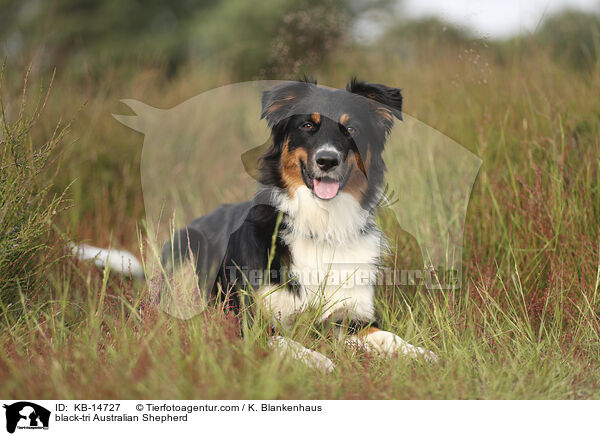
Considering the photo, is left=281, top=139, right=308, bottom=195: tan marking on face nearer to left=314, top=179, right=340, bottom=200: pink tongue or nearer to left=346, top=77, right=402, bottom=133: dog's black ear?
left=314, top=179, right=340, bottom=200: pink tongue

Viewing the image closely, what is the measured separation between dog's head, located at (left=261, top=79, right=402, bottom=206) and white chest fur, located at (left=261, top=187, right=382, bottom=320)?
102 millimetres

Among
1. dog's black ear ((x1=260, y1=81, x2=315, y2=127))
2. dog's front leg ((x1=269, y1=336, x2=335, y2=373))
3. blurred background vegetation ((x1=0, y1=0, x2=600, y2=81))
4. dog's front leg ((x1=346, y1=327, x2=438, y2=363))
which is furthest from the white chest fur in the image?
blurred background vegetation ((x1=0, y1=0, x2=600, y2=81))

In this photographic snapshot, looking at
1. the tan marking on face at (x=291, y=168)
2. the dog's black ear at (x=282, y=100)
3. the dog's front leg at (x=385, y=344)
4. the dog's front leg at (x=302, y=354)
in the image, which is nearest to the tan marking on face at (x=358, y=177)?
the tan marking on face at (x=291, y=168)

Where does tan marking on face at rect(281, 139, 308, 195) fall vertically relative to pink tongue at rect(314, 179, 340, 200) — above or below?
above

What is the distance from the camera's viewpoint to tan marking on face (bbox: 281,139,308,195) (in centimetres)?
338

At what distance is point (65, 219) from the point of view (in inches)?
189

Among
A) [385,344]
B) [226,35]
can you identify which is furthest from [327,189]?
[226,35]

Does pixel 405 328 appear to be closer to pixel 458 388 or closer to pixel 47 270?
pixel 458 388

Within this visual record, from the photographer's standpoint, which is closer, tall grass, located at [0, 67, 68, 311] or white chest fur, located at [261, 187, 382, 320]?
tall grass, located at [0, 67, 68, 311]

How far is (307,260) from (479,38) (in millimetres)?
2587
